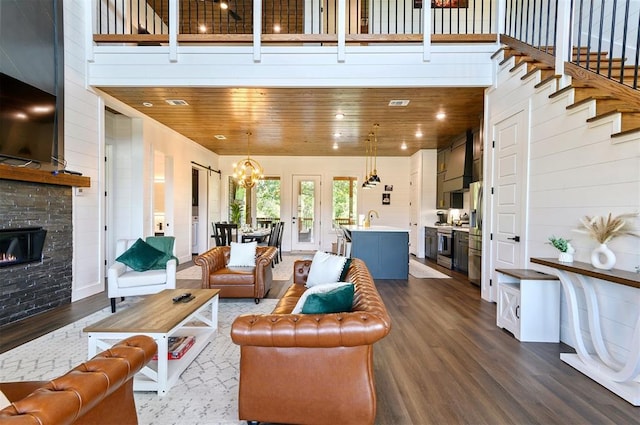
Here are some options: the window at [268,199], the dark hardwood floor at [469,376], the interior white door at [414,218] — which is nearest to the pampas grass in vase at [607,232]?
the dark hardwood floor at [469,376]

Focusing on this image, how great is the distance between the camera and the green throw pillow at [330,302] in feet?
5.89

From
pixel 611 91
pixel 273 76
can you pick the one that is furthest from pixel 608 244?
pixel 273 76

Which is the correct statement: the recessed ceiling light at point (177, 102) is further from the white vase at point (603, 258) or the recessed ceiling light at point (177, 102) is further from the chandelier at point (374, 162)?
the white vase at point (603, 258)

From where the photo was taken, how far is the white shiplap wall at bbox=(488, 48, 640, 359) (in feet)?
7.79

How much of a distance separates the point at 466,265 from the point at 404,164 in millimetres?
4294

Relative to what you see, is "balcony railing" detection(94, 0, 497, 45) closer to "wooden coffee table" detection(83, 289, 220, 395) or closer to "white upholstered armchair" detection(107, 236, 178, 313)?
"white upholstered armchair" detection(107, 236, 178, 313)

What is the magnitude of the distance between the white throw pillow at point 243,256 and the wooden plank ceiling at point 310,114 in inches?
90.1

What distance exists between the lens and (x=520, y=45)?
12.4 feet

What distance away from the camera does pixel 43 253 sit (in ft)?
12.1

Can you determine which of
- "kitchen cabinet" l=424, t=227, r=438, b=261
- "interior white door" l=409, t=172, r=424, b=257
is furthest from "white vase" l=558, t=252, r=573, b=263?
"interior white door" l=409, t=172, r=424, b=257

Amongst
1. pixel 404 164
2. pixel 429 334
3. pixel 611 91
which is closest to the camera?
pixel 611 91

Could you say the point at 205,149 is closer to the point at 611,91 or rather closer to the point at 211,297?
the point at 211,297

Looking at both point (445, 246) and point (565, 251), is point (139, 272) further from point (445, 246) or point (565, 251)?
point (445, 246)

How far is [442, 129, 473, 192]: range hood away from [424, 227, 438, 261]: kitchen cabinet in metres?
1.14
